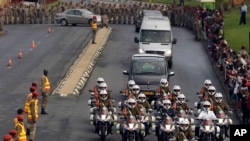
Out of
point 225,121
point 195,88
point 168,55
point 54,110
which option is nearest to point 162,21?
point 168,55

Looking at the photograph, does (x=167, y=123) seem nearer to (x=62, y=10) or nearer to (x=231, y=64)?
(x=231, y=64)

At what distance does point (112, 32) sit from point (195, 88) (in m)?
21.9

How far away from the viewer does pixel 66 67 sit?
44844 millimetres

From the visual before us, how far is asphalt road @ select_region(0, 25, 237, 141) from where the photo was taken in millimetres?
31438

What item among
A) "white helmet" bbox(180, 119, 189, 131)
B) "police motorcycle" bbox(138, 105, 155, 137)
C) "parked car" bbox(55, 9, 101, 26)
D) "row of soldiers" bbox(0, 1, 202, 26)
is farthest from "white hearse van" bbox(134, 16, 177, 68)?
"row of soldiers" bbox(0, 1, 202, 26)

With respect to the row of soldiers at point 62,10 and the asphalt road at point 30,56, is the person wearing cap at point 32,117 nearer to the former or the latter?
the asphalt road at point 30,56

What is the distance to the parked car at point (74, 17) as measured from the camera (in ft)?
212

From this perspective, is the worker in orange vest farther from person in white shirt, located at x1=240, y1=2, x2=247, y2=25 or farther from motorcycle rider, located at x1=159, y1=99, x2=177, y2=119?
person in white shirt, located at x1=240, y1=2, x2=247, y2=25

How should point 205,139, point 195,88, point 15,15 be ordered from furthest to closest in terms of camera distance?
1. point 15,15
2. point 195,88
3. point 205,139

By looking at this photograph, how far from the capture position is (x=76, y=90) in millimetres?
37906

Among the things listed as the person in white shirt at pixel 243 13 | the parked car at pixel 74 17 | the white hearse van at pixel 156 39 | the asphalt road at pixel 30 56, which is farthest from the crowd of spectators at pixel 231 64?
the parked car at pixel 74 17

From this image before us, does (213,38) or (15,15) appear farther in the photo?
(15,15)

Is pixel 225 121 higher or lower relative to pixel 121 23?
higher

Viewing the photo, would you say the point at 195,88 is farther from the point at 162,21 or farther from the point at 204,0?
the point at 204,0
